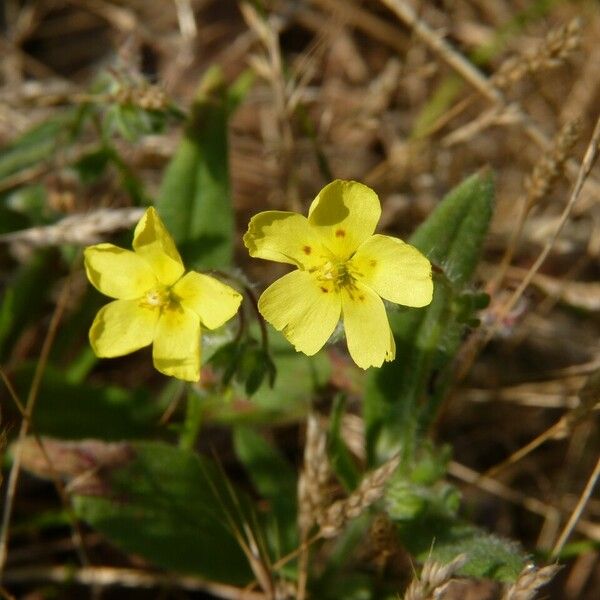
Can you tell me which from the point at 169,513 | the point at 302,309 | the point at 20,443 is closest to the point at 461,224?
the point at 302,309

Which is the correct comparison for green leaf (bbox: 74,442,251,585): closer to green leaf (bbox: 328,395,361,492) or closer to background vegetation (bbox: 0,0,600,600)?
background vegetation (bbox: 0,0,600,600)

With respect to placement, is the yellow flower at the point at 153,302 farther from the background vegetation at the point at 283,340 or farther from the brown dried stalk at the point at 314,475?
the brown dried stalk at the point at 314,475

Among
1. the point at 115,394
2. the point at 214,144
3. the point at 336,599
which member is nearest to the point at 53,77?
the point at 214,144

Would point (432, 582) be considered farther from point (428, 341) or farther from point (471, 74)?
point (471, 74)

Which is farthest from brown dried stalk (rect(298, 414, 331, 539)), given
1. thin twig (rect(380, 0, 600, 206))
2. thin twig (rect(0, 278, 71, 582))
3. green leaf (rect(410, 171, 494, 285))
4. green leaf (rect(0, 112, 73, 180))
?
thin twig (rect(380, 0, 600, 206))

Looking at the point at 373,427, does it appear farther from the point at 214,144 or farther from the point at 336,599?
the point at 214,144

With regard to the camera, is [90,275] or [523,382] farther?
[523,382]
